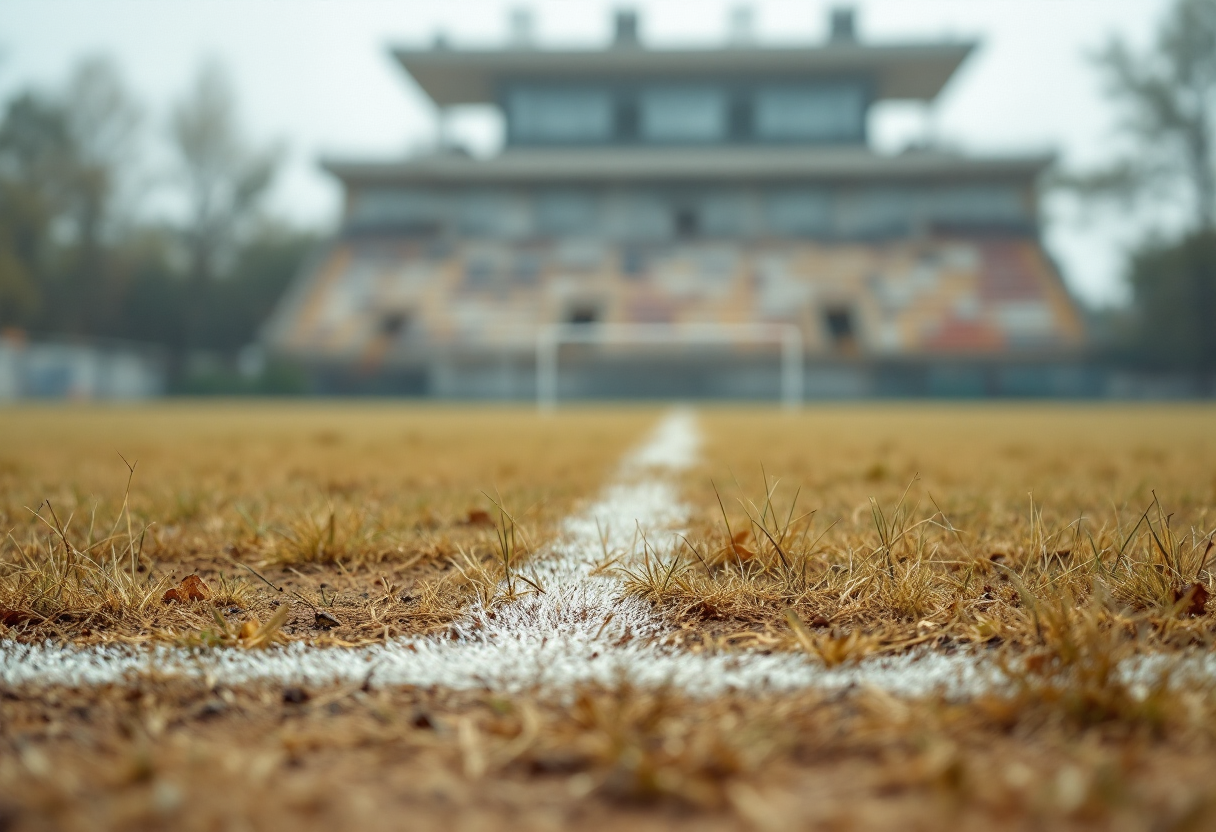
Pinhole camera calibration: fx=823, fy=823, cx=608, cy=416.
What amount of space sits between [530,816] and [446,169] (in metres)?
23.3

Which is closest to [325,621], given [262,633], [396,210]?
[262,633]

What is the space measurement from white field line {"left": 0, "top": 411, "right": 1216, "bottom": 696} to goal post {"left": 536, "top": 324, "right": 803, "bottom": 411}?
17.2m

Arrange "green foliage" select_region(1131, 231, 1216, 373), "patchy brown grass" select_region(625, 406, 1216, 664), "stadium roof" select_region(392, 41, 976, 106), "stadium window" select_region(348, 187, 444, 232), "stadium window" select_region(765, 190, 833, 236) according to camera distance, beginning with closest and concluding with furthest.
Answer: "patchy brown grass" select_region(625, 406, 1216, 664)
"green foliage" select_region(1131, 231, 1216, 373)
"stadium roof" select_region(392, 41, 976, 106)
"stadium window" select_region(765, 190, 833, 236)
"stadium window" select_region(348, 187, 444, 232)

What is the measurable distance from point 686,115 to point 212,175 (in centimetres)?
1494

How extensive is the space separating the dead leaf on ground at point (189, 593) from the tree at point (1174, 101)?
28.3 m

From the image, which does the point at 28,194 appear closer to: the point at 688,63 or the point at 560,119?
the point at 560,119

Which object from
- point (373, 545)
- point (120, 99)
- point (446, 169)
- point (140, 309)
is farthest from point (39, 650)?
point (140, 309)

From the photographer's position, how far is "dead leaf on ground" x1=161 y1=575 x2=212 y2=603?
43.1 inches

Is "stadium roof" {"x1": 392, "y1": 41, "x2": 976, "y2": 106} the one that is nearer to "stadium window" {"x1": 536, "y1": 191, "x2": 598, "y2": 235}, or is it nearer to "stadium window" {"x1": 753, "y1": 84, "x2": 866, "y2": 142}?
"stadium window" {"x1": 753, "y1": 84, "x2": 866, "y2": 142}

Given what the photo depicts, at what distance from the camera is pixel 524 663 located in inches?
32.7

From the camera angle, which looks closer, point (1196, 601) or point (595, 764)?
point (595, 764)

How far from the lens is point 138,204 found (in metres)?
25.6

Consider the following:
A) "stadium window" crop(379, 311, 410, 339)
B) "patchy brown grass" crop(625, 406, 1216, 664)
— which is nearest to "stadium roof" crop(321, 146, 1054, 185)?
"stadium window" crop(379, 311, 410, 339)

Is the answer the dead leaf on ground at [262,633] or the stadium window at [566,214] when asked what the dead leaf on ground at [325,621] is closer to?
the dead leaf on ground at [262,633]
